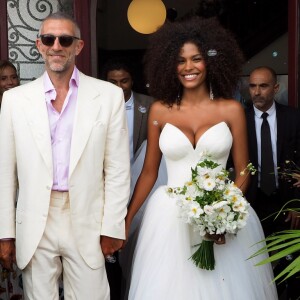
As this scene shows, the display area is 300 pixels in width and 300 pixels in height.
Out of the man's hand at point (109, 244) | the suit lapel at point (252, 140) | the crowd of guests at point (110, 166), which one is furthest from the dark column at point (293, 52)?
the man's hand at point (109, 244)

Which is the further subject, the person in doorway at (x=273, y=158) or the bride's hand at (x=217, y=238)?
the person in doorway at (x=273, y=158)

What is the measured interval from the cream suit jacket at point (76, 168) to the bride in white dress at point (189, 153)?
0.33 metres

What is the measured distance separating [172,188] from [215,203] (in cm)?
36

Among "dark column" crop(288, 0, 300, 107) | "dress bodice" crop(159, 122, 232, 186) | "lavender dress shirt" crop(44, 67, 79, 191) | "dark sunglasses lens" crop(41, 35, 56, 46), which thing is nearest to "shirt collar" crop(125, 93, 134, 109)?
"dress bodice" crop(159, 122, 232, 186)

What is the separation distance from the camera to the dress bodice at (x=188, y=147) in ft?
16.6

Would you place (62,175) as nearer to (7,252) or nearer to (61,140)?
(61,140)

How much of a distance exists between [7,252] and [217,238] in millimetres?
1232

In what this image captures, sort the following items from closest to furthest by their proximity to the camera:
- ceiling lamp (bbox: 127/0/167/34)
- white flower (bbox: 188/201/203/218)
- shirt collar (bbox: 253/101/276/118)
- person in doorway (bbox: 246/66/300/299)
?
white flower (bbox: 188/201/203/218) → person in doorway (bbox: 246/66/300/299) → shirt collar (bbox: 253/101/276/118) → ceiling lamp (bbox: 127/0/167/34)

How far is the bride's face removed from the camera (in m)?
5.11

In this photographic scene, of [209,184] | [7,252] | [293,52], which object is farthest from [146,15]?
[7,252]

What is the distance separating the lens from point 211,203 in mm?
4578

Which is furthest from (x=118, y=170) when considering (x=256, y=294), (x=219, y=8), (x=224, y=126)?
(x=219, y=8)

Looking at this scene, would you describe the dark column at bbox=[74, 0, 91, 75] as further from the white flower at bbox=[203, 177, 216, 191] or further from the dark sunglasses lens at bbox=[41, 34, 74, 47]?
the white flower at bbox=[203, 177, 216, 191]

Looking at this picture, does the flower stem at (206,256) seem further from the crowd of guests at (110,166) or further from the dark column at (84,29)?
the dark column at (84,29)
